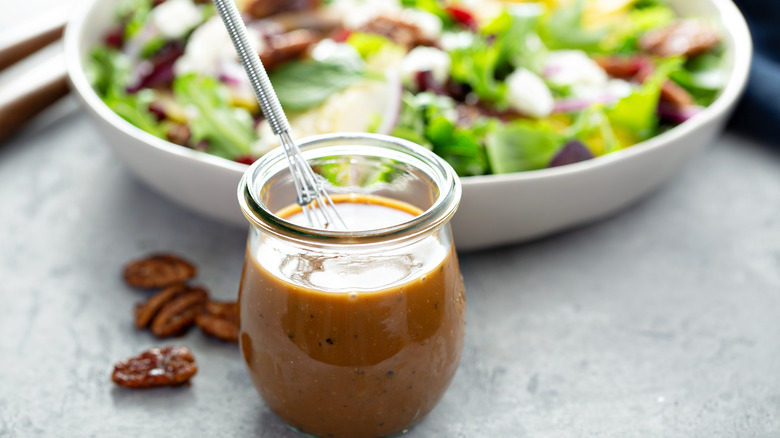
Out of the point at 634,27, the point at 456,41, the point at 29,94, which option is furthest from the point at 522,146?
the point at 29,94

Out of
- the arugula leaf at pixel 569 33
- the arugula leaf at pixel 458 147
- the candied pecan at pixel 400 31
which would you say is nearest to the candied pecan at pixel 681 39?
the arugula leaf at pixel 569 33

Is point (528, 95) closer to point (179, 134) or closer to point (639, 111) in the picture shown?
point (639, 111)

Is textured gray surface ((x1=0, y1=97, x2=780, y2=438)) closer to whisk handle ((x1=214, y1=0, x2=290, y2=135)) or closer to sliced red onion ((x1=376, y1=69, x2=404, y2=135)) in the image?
sliced red onion ((x1=376, y1=69, x2=404, y2=135))

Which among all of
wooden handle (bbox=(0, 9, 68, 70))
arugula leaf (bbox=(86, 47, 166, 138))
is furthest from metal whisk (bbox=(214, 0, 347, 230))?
wooden handle (bbox=(0, 9, 68, 70))

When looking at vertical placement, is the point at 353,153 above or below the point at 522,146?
above

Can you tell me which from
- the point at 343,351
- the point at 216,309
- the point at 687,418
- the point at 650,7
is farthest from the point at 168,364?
the point at 650,7

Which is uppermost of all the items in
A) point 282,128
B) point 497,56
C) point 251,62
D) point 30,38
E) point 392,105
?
point 251,62

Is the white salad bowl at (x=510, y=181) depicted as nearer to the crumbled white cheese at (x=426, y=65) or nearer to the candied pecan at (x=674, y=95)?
the candied pecan at (x=674, y=95)
